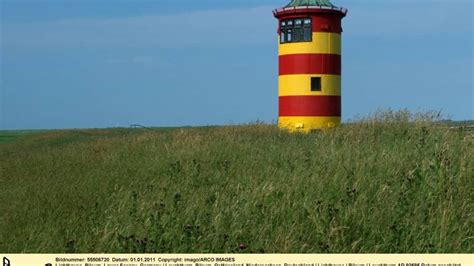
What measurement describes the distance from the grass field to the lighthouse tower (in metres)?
7.11

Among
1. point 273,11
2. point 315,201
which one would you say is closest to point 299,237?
point 315,201

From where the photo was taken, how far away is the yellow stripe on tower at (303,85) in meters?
16.3

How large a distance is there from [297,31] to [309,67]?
124 centimetres

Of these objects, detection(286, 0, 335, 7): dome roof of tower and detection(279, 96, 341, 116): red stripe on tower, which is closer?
detection(279, 96, 341, 116): red stripe on tower

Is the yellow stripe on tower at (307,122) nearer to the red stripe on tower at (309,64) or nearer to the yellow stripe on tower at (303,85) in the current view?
the yellow stripe on tower at (303,85)

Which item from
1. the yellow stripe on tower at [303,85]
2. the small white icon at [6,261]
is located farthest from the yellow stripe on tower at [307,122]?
the small white icon at [6,261]

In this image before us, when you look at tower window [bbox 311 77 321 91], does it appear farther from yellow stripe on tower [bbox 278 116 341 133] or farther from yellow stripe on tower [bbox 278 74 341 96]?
yellow stripe on tower [bbox 278 116 341 133]

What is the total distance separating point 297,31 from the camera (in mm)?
16531

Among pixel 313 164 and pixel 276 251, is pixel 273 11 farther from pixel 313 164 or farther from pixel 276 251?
pixel 276 251

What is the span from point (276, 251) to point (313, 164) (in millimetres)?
3253

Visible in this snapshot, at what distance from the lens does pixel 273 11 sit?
17188 mm

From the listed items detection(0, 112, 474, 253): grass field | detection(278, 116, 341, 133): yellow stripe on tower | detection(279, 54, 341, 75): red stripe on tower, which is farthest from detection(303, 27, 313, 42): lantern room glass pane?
detection(0, 112, 474, 253): grass field

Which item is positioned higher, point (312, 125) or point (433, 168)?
point (312, 125)

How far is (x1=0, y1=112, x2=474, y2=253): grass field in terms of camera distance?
15.9ft
